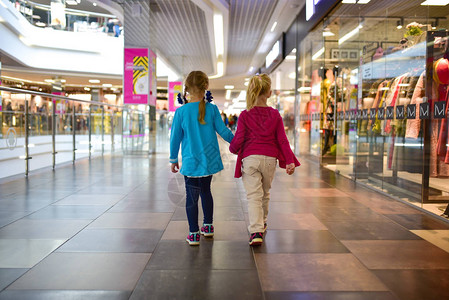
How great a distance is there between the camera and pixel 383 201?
4629mm

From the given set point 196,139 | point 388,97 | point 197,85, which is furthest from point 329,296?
point 388,97

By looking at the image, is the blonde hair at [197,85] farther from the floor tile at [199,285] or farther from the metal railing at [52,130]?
the metal railing at [52,130]

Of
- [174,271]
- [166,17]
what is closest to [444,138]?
[174,271]

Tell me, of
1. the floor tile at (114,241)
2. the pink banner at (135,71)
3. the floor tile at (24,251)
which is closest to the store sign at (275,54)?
the pink banner at (135,71)

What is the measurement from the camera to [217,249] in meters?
2.79

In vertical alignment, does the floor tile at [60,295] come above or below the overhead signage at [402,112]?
below

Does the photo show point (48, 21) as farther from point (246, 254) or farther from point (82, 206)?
point (246, 254)

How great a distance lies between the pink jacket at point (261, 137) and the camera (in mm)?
2959

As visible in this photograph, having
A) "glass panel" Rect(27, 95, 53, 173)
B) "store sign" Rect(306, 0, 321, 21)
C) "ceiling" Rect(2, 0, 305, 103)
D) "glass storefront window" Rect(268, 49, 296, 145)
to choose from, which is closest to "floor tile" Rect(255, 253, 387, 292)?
"glass panel" Rect(27, 95, 53, 173)

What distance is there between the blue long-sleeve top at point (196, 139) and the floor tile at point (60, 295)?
111cm

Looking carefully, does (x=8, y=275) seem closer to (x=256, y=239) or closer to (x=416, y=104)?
(x=256, y=239)

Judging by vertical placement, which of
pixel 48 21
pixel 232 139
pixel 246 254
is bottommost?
pixel 246 254

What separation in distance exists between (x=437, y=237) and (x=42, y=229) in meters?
3.16

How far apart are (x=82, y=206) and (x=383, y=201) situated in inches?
133
